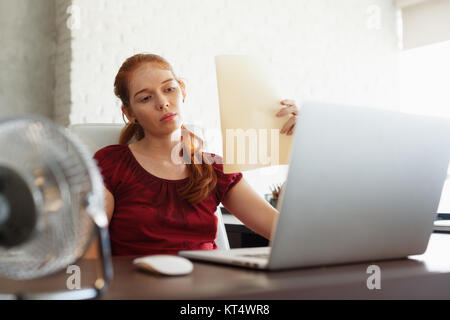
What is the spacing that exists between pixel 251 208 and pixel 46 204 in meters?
1.02

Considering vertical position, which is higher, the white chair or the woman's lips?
the woman's lips

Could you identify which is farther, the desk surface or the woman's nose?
the woman's nose

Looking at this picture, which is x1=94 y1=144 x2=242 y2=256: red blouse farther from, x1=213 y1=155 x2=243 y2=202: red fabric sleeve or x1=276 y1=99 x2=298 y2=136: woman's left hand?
x1=276 y1=99 x2=298 y2=136: woman's left hand

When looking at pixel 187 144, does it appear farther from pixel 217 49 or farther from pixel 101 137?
pixel 217 49

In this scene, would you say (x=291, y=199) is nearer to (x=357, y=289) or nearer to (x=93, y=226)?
(x=357, y=289)

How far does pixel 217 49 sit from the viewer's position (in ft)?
12.2

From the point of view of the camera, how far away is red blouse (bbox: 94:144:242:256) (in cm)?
142

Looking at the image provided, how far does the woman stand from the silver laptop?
0.60 metres

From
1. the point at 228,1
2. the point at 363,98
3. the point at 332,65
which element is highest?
the point at 228,1

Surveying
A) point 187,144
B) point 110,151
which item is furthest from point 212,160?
point 110,151

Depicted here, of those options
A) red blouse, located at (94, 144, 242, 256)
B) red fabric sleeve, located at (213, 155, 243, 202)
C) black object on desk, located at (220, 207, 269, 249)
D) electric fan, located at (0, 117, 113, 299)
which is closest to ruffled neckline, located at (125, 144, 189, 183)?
red blouse, located at (94, 144, 242, 256)
